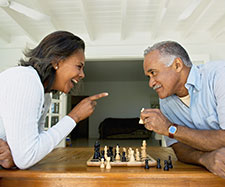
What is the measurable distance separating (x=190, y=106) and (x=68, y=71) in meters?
0.78

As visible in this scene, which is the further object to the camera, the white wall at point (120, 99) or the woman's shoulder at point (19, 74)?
the white wall at point (120, 99)

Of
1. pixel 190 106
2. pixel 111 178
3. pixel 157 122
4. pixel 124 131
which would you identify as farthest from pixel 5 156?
pixel 124 131

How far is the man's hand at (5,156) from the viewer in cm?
93

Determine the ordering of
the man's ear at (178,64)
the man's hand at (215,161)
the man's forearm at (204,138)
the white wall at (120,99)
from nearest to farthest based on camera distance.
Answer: the man's hand at (215,161), the man's forearm at (204,138), the man's ear at (178,64), the white wall at (120,99)

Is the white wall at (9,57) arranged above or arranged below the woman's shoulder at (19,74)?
above

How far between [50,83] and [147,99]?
9053 millimetres

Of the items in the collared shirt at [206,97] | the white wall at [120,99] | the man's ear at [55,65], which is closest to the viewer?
the collared shirt at [206,97]

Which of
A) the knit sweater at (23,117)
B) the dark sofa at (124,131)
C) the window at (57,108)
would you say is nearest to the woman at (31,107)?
the knit sweater at (23,117)

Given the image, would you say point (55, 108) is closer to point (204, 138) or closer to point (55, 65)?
point (55, 65)

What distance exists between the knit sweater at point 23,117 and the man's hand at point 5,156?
3 cm

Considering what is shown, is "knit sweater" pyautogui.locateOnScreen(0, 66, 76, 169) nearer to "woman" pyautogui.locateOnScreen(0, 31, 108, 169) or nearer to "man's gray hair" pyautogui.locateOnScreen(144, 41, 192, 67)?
"woman" pyautogui.locateOnScreen(0, 31, 108, 169)

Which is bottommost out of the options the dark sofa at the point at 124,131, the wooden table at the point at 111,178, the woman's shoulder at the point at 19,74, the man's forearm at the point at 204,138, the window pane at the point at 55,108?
the dark sofa at the point at 124,131

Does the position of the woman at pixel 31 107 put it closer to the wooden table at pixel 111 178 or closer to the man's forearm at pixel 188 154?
the wooden table at pixel 111 178

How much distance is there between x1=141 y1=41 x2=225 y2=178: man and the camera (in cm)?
98
